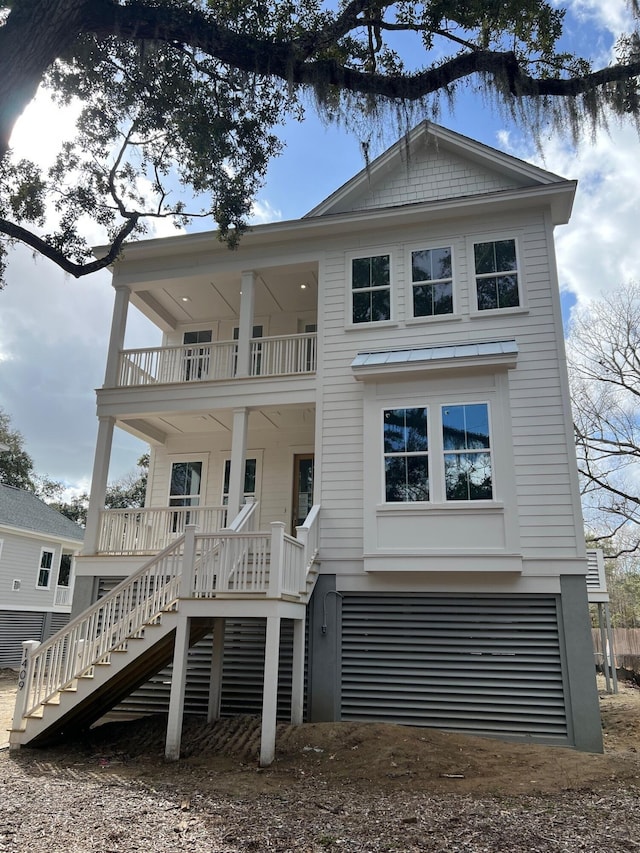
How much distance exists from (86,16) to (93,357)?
7110cm

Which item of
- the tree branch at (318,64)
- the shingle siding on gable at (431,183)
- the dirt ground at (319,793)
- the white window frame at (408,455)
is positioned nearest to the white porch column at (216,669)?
the dirt ground at (319,793)

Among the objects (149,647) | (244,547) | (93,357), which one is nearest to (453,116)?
(244,547)

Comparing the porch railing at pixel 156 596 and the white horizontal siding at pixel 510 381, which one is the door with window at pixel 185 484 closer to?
the white horizontal siding at pixel 510 381

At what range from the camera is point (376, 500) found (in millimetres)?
10523

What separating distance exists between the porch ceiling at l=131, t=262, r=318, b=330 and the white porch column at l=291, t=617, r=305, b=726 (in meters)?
7.11

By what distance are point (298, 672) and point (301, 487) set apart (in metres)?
5.09

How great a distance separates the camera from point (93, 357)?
Answer: 72188 millimetres

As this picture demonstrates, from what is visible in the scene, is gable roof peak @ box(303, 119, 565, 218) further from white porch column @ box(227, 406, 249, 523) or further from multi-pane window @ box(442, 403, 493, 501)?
multi-pane window @ box(442, 403, 493, 501)

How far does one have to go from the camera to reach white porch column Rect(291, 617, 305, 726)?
9047 mm

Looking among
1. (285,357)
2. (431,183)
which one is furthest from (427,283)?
Result: (285,357)

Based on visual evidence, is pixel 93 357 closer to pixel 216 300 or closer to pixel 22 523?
pixel 22 523

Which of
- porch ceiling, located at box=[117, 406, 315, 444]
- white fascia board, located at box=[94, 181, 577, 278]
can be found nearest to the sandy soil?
porch ceiling, located at box=[117, 406, 315, 444]

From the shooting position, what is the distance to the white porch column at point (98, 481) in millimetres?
11695

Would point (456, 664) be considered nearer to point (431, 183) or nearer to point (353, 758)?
point (353, 758)
